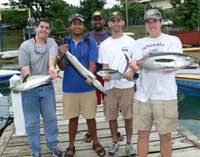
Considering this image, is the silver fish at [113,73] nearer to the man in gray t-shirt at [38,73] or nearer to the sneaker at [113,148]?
the man in gray t-shirt at [38,73]

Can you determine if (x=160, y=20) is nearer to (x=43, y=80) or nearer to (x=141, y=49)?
(x=141, y=49)

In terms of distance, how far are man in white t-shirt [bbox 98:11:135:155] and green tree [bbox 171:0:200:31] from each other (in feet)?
69.0

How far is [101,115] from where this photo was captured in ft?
24.3

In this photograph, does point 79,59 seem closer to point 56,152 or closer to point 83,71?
point 83,71

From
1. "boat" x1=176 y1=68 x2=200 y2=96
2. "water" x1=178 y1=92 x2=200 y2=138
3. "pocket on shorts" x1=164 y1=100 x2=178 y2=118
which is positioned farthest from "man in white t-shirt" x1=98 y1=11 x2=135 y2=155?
"boat" x1=176 y1=68 x2=200 y2=96

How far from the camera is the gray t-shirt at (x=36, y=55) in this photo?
4426mm

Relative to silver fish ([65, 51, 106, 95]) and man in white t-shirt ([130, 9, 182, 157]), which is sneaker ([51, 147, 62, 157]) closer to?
silver fish ([65, 51, 106, 95])

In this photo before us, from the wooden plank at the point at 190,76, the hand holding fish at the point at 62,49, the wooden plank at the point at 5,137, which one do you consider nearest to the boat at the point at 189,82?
the wooden plank at the point at 190,76

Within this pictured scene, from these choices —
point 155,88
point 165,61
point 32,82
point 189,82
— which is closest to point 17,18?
point 189,82

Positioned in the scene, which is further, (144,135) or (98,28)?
(98,28)

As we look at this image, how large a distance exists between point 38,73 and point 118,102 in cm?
108

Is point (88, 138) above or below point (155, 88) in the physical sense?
below

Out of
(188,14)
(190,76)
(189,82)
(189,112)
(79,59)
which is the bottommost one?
(189,112)

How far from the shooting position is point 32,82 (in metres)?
4.28
